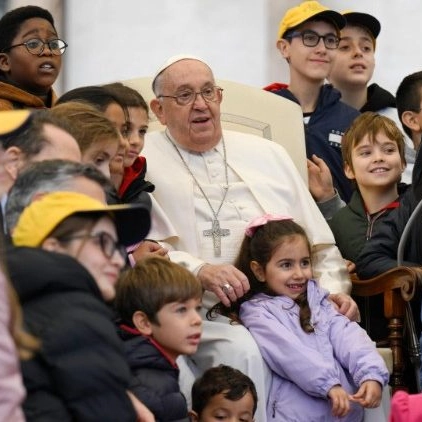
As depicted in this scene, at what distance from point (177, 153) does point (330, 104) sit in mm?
1442

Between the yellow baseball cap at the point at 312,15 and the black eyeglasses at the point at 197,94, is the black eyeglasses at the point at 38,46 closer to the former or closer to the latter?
the black eyeglasses at the point at 197,94

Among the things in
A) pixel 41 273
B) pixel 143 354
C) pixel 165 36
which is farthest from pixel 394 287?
pixel 165 36

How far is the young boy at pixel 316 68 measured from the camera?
7.67m

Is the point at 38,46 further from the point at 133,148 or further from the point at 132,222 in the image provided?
the point at 132,222

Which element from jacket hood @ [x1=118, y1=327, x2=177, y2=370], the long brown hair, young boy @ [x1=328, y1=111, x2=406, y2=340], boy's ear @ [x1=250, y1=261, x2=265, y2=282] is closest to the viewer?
the long brown hair

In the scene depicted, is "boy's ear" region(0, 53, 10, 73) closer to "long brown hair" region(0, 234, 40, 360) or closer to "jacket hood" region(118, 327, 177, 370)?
"jacket hood" region(118, 327, 177, 370)

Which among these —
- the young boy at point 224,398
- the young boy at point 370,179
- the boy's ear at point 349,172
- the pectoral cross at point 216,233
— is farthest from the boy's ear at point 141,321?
the boy's ear at point 349,172

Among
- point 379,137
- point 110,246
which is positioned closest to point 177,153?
point 379,137

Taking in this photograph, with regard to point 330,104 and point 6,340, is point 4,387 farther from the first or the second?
point 330,104

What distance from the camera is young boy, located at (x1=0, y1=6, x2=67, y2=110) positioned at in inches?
253

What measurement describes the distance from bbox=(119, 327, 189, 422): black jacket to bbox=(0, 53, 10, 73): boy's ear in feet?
6.28

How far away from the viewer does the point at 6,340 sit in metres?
2.92

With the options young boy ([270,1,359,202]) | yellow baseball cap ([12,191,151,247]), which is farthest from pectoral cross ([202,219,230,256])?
yellow baseball cap ([12,191,151,247])

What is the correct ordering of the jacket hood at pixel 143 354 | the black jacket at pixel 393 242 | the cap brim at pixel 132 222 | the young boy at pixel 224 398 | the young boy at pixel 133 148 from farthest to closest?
the black jacket at pixel 393 242
the young boy at pixel 133 148
the young boy at pixel 224 398
the jacket hood at pixel 143 354
the cap brim at pixel 132 222
